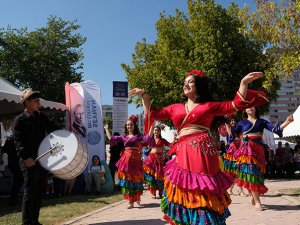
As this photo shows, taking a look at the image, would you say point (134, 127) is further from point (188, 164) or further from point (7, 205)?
point (188, 164)

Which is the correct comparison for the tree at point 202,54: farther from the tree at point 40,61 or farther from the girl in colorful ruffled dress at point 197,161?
the girl in colorful ruffled dress at point 197,161

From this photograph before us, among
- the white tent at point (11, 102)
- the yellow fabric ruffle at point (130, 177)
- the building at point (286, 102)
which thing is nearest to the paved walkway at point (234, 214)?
the yellow fabric ruffle at point (130, 177)

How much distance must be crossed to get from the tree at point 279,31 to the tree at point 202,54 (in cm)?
618

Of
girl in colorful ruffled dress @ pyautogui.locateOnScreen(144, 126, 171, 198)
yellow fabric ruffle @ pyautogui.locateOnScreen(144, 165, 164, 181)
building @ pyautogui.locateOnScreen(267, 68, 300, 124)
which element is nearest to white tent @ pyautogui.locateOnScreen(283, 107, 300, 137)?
girl in colorful ruffled dress @ pyautogui.locateOnScreen(144, 126, 171, 198)

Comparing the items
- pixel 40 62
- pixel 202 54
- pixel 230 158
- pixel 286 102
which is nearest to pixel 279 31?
pixel 230 158

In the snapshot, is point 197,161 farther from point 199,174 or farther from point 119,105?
point 119,105

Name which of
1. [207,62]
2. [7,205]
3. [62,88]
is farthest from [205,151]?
[62,88]

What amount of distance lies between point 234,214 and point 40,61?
69.2 ft

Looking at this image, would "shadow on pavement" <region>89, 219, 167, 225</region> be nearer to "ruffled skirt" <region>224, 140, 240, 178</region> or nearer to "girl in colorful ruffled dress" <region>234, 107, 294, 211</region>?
"girl in colorful ruffled dress" <region>234, 107, 294, 211</region>

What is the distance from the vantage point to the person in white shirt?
11033 mm

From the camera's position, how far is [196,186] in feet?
12.7

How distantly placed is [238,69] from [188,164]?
730 inches

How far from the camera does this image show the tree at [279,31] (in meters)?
12.3

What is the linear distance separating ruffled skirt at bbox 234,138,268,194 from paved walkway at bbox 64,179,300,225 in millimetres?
492
